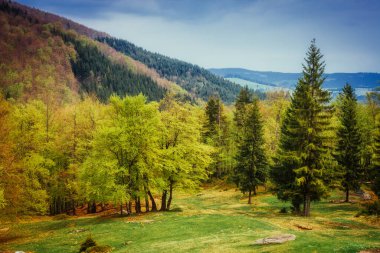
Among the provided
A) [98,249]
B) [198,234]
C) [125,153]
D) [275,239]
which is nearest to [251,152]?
[125,153]

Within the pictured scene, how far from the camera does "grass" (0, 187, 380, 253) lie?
73.6 ft

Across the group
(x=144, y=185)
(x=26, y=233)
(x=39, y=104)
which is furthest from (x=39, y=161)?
(x=39, y=104)

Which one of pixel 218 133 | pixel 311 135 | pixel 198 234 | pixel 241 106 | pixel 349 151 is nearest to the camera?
pixel 198 234

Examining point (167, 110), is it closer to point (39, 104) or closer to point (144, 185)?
point (144, 185)

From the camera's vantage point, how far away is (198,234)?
94.3ft

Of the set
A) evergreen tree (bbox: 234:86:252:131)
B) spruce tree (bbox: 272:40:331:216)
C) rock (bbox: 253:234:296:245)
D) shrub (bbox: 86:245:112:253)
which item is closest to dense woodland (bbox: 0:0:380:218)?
spruce tree (bbox: 272:40:331:216)

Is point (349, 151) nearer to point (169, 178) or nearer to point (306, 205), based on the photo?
point (306, 205)

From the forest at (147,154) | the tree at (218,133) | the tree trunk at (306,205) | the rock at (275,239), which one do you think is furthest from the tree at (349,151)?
the tree at (218,133)

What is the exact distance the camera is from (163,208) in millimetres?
46031

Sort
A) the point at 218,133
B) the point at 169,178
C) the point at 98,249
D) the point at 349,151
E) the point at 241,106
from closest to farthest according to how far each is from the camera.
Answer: the point at 98,249
the point at 169,178
the point at 349,151
the point at 241,106
the point at 218,133

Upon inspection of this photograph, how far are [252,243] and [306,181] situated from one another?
1815 cm

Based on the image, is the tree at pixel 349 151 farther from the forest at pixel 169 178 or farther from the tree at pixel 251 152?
the tree at pixel 251 152

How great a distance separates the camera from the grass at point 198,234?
883 inches

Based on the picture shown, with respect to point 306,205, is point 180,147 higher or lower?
higher
